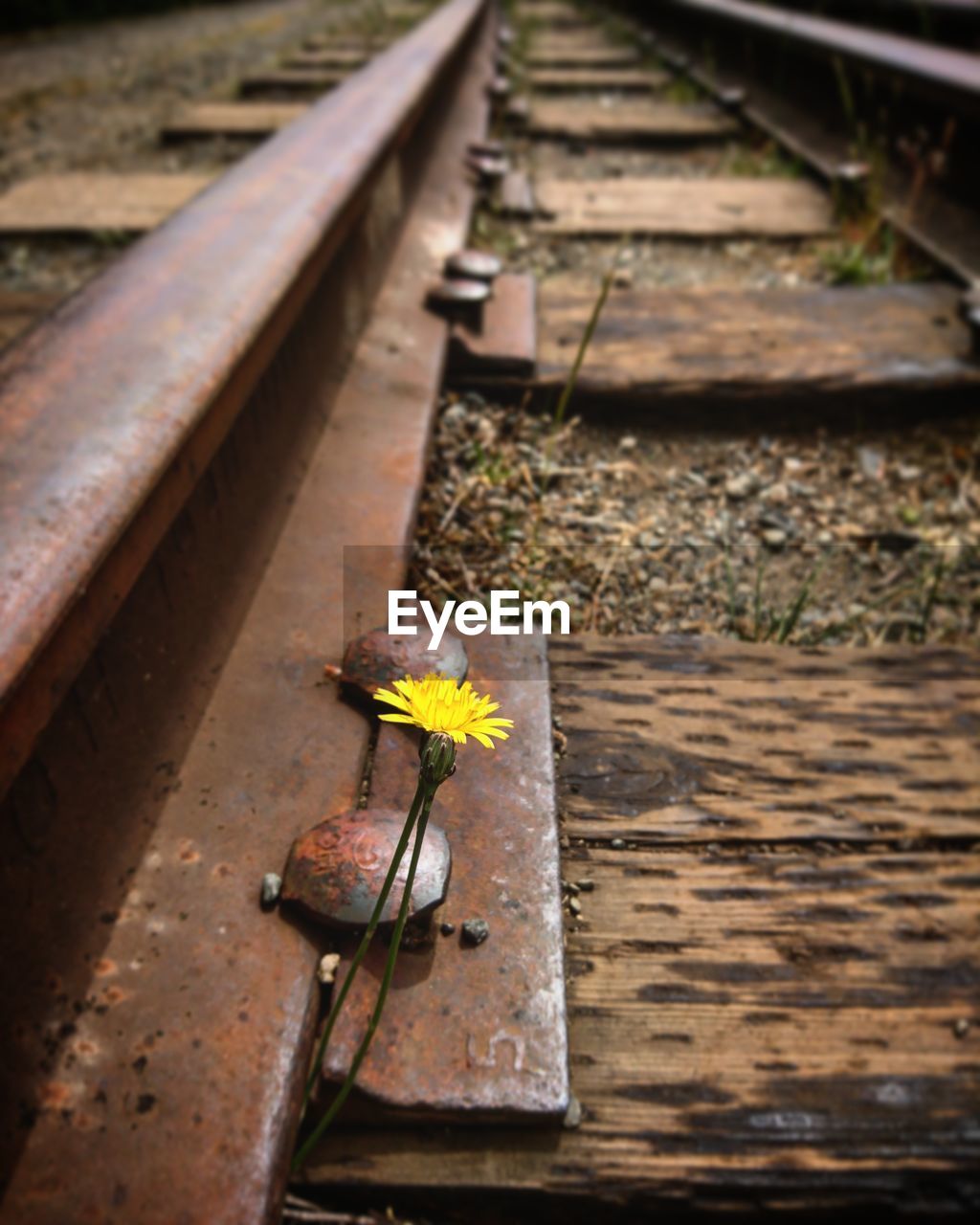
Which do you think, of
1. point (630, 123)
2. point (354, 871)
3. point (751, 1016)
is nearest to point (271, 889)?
point (354, 871)

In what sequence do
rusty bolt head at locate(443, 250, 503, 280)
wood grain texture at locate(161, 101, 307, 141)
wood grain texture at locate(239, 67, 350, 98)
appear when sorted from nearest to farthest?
rusty bolt head at locate(443, 250, 503, 280) < wood grain texture at locate(161, 101, 307, 141) < wood grain texture at locate(239, 67, 350, 98)

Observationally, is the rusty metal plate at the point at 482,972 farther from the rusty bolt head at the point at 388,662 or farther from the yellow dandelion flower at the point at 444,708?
the yellow dandelion flower at the point at 444,708

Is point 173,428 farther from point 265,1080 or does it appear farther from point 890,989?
point 890,989

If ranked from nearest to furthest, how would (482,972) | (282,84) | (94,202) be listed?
(482,972)
(94,202)
(282,84)

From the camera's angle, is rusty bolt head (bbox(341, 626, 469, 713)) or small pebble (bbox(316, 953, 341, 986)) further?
rusty bolt head (bbox(341, 626, 469, 713))

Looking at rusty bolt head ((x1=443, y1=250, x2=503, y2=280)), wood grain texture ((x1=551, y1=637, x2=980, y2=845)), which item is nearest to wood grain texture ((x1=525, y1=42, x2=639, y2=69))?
rusty bolt head ((x1=443, y1=250, x2=503, y2=280))

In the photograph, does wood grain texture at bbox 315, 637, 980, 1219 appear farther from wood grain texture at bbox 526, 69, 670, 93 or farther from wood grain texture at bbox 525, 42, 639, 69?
wood grain texture at bbox 525, 42, 639, 69

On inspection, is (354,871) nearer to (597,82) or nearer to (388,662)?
(388,662)
